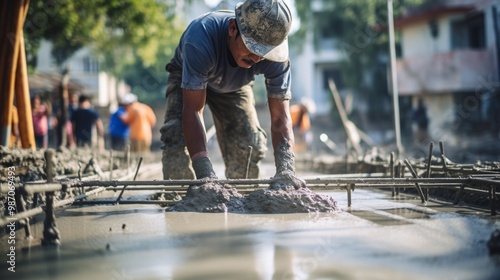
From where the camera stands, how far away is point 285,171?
4289 millimetres

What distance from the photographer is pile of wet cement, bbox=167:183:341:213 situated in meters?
4.00

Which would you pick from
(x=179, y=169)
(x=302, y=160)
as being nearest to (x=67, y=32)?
(x=302, y=160)

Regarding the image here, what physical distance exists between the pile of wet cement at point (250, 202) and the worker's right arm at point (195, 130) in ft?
0.88

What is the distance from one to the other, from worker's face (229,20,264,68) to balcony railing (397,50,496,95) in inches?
802

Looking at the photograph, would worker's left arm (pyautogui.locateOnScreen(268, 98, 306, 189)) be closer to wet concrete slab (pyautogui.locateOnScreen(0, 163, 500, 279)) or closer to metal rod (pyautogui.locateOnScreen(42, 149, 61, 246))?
wet concrete slab (pyautogui.locateOnScreen(0, 163, 500, 279))

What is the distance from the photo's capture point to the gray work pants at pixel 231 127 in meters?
5.15

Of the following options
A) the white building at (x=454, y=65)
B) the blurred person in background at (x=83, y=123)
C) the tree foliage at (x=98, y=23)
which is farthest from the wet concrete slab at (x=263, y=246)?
the white building at (x=454, y=65)

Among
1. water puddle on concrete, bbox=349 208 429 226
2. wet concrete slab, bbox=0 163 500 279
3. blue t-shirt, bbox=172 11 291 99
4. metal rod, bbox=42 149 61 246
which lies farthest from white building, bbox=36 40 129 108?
metal rod, bbox=42 149 61 246

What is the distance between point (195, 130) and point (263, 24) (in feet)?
3.02

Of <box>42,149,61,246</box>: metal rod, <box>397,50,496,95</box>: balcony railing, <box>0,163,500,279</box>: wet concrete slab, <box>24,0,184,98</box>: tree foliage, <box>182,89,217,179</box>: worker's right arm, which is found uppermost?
<box>24,0,184,98</box>: tree foliage

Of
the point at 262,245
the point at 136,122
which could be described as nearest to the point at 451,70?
the point at 136,122

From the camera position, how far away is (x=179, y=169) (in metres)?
5.03

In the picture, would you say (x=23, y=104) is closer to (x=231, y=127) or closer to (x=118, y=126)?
(x=231, y=127)

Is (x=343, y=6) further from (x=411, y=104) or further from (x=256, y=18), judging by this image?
(x=256, y=18)
